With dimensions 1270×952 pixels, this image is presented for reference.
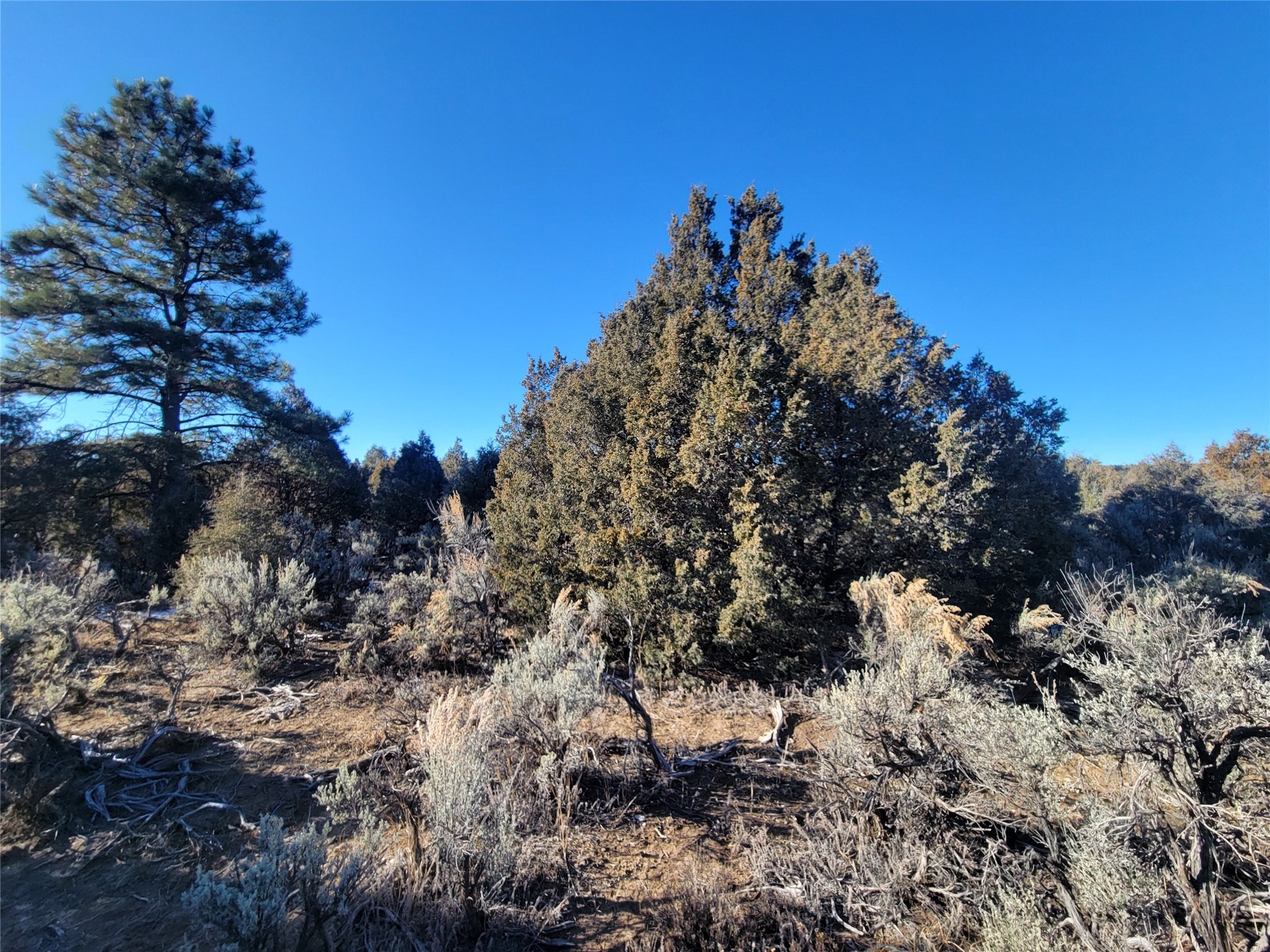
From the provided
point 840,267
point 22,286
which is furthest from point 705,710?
point 22,286

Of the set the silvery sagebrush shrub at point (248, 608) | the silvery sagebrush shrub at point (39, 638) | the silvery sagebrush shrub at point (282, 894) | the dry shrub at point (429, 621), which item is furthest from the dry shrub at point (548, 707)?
the silvery sagebrush shrub at point (248, 608)

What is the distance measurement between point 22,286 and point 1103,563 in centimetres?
2435

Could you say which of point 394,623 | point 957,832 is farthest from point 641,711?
point 394,623

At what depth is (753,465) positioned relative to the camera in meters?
6.44

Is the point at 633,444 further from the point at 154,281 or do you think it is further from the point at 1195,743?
the point at 154,281

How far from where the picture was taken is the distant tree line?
6.44m

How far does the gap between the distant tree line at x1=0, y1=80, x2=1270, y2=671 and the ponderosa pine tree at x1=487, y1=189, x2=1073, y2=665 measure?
0.16 ft

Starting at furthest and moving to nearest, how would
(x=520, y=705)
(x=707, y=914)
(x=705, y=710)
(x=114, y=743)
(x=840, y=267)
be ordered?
(x=840, y=267) < (x=705, y=710) < (x=114, y=743) < (x=520, y=705) < (x=707, y=914)

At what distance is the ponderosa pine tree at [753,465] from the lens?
6.27 metres

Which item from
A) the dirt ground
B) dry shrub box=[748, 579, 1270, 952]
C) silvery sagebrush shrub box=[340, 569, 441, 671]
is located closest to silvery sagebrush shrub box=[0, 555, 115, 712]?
the dirt ground

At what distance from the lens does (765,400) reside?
643 cm

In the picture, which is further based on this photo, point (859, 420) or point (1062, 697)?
point (859, 420)

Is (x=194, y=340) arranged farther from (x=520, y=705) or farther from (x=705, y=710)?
(x=705, y=710)

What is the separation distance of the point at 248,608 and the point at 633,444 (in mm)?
5485
